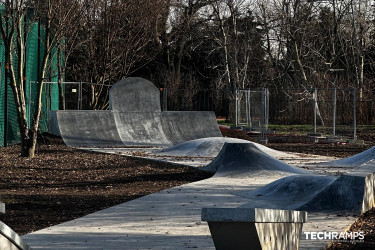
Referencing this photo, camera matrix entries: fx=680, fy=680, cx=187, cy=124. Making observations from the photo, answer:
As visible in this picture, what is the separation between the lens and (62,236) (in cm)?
741

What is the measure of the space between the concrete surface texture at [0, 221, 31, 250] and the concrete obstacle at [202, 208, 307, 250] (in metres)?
1.58

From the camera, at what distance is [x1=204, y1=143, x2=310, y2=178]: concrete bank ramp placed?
46.1 ft

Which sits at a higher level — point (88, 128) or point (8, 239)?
point (8, 239)

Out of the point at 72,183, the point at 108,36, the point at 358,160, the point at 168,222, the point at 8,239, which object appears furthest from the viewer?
the point at 108,36

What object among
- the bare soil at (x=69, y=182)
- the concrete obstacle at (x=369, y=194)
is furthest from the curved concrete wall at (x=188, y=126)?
the concrete obstacle at (x=369, y=194)

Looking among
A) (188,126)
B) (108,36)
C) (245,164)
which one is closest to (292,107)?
(188,126)

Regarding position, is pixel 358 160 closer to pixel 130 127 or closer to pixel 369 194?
pixel 369 194

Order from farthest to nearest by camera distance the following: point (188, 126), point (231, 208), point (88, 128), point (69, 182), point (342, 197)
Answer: point (188, 126) < point (88, 128) < point (69, 182) < point (342, 197) < point (231, 208)

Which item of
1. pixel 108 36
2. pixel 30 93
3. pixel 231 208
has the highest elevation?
pixel 108 36

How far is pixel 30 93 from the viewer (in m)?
25.1

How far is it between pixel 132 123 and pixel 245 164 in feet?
37.9

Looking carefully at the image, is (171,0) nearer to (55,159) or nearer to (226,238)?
(55,159)

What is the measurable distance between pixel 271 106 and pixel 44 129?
41.5ft

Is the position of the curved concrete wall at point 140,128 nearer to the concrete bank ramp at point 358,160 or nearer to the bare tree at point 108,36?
the bare tree at point 108,36
